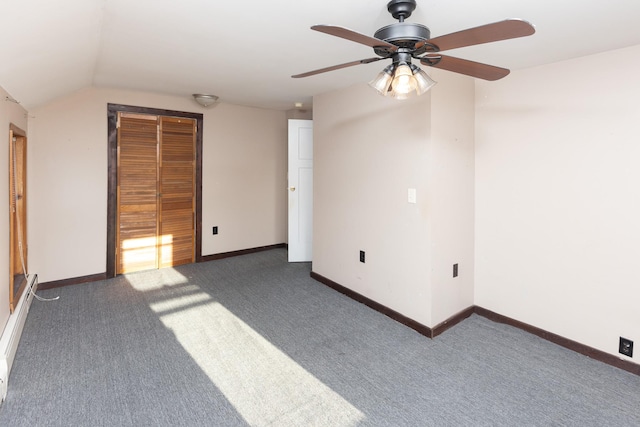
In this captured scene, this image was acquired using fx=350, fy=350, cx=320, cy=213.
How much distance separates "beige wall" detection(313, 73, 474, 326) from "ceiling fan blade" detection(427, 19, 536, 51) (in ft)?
4.30

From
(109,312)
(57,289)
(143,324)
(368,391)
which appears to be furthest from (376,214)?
(57,289)

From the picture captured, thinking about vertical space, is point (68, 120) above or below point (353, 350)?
above

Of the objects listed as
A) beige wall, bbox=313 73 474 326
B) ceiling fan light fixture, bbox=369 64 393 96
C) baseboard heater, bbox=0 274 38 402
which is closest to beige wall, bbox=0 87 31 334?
baseboard heater, bbox=0 274 38 402

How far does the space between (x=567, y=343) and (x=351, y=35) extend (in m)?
2.69

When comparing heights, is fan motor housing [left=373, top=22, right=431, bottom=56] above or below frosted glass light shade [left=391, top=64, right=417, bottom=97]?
above

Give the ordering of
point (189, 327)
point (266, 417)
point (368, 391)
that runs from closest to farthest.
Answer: point (266, 417), point (368, 391), point (189, 327)

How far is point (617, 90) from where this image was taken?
90.4 inches

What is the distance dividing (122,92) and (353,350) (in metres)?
3.76

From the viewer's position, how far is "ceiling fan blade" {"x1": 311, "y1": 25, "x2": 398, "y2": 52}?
1282 millimetres

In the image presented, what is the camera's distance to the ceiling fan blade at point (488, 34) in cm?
119

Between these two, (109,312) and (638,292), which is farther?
(109,312)

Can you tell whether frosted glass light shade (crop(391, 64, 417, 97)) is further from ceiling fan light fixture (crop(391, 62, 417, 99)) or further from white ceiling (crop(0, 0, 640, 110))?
white ceiling (crop(0, 0, 640, 110))

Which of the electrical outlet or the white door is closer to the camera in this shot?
the electrical outlet

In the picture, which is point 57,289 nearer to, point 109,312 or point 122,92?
point 109,312
